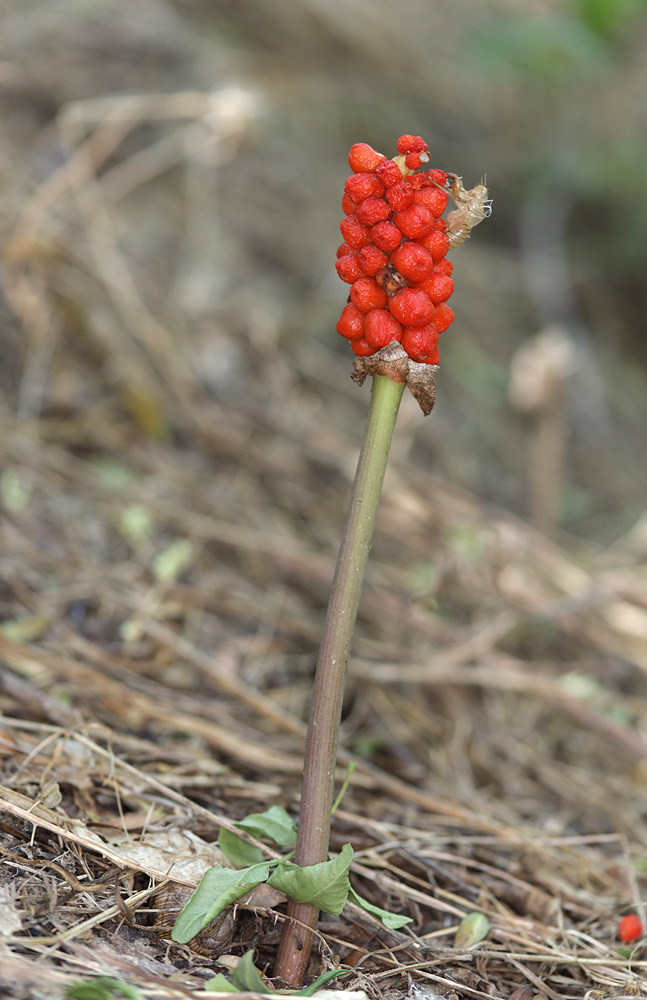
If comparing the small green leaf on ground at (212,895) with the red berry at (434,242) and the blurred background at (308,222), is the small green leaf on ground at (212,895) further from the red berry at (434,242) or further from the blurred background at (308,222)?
the blurred background at (308,222)

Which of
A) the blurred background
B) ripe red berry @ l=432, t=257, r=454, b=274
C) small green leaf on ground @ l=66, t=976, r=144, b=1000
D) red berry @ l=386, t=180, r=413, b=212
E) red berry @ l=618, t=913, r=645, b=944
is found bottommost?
small green leaf on ground @ l=66, t=976, r=144, b=1000

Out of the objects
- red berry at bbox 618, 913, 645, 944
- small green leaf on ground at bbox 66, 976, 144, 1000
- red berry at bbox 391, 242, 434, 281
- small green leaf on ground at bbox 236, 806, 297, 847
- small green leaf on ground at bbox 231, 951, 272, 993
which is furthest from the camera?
red berry at bbox 618, 913, 645, 944

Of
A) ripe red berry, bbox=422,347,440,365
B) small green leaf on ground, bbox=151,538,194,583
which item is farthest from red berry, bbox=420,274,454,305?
small green leaf on ground, bbox=151,538,194,583

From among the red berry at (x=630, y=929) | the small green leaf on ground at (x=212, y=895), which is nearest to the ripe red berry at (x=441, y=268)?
the small green leaf on ground at (x=212, y=895)

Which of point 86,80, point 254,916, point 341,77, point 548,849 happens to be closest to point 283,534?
point 548,849

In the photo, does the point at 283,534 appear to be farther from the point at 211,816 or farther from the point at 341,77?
the point at 341,77

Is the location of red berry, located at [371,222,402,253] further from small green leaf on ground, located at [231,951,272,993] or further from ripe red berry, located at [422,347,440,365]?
small green leaf on ground, located at [231,951,272,993]

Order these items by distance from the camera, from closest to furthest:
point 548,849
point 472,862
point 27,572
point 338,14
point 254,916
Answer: point 254,916, point 472,862, point 548,849, point 27,572, point 338,14

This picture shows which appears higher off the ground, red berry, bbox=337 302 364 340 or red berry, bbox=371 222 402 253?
red berry, bbox=371 222 402 253
